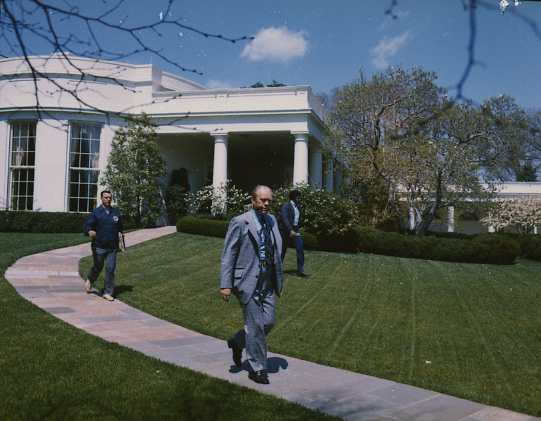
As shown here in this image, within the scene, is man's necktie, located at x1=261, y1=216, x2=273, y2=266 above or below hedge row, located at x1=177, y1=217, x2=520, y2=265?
above

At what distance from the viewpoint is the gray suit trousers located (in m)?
4.11

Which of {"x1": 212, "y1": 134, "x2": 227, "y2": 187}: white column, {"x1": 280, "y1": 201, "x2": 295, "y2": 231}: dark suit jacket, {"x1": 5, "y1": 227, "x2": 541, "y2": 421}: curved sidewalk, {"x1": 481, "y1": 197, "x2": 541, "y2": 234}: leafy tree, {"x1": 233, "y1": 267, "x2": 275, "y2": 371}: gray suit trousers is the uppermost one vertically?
{"x1": 212, "y1": 134, "x2": 227, "y2": 187}: white column

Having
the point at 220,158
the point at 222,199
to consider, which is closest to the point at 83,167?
the point at 220,158

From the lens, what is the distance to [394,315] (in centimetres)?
721

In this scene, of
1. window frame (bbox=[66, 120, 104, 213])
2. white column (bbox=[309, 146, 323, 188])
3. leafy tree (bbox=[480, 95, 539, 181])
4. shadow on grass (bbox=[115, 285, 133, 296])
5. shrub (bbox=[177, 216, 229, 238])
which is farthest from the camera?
white column (bbox=[309, 146, 323, 188])

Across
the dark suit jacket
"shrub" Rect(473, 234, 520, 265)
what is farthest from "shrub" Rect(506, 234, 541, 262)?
the dark suit jacket

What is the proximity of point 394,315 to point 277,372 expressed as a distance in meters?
3.24

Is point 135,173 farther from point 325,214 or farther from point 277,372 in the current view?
point 277,372

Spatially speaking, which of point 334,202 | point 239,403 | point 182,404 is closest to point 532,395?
point 239,403

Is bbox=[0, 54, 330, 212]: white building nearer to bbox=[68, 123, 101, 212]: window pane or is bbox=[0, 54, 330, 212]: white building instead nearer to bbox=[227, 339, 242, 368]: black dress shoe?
bbox=[68, 123, 101, 212]: window pane

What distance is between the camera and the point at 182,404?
358 centimetres

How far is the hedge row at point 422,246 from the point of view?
1404 cm

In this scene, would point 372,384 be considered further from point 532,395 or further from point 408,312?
point 408,312

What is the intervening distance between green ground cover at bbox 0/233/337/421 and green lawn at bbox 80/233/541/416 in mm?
1436
